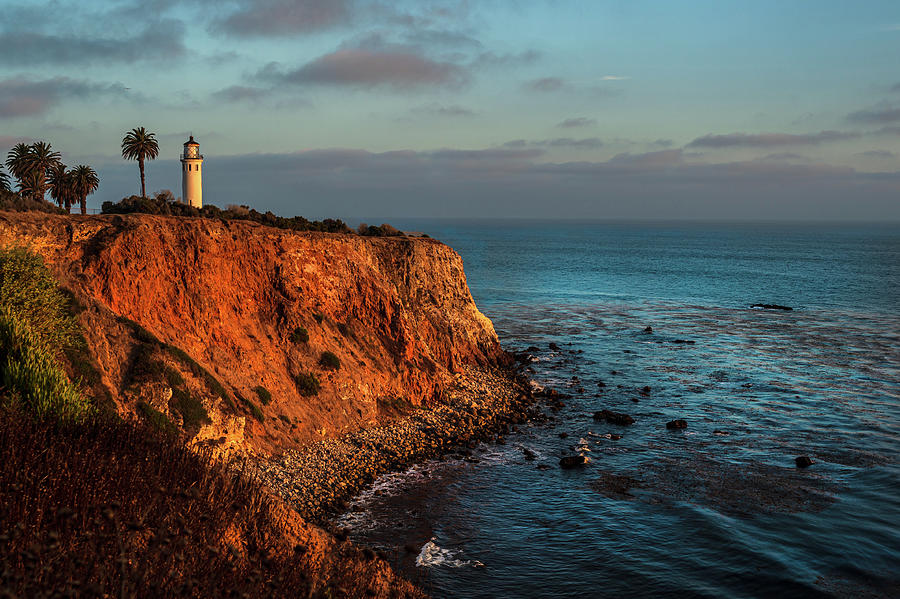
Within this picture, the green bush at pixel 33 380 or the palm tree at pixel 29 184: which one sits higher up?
the palm tree at pixel 29 184

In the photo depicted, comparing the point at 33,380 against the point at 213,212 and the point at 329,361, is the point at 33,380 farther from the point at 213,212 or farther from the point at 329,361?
the point at 213,212

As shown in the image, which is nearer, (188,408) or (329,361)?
(188,408)


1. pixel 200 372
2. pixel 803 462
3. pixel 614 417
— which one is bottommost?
pixel 803 462

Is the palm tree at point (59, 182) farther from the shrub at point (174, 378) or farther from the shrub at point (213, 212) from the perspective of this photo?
the shrub at point (174, 378)

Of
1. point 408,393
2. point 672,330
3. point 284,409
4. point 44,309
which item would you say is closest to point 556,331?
point 672,330

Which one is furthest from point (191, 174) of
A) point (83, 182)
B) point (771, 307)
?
point (771, 307)

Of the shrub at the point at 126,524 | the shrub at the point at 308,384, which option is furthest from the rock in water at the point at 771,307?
the shrub at the point at 126,524

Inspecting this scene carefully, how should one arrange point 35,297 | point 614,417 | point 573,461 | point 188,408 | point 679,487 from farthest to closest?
point 614,417, point 573,461, point 679,487, point 188,408, point 35,297
